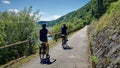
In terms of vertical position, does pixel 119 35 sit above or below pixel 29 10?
below

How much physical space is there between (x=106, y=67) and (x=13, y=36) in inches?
1142

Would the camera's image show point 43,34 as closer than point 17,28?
Yes

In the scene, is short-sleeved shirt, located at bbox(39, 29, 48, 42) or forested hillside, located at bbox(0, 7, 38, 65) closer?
short-sleeved shirt, located at bbox(39, 29, 48, 42)

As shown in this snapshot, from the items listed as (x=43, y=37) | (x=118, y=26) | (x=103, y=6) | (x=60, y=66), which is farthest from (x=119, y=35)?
(x=103, y=6)

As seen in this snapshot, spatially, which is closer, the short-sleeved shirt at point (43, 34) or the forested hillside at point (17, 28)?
the short-sleeved shirt at point (43, 34)

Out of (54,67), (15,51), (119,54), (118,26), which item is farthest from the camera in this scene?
(15,51)

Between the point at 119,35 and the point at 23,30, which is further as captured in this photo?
the point at 23,30

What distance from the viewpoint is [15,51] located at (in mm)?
29953

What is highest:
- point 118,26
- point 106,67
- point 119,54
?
point 118,26

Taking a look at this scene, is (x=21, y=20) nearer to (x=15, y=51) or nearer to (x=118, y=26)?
(x=15, y=51)

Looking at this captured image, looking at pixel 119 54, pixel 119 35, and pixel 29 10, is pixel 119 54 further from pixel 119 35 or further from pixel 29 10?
pixel 29 10

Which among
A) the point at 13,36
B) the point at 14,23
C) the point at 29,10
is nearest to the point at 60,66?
the point at 13,36

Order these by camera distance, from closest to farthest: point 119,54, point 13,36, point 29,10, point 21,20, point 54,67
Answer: point 119,54 < point 54,67 < point 13,36 < point 21,20 < point 29,10

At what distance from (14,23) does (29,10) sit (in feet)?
17.1
